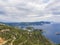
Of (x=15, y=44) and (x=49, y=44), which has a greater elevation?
(x=15, y=44)

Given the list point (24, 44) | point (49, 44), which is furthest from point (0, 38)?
point (49, 44)

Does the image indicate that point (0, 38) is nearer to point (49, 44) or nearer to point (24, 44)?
point (24, 44)

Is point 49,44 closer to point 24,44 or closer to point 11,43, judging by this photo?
point 24,44

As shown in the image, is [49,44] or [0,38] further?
[49,44]

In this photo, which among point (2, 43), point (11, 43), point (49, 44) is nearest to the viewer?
point (2, 43)

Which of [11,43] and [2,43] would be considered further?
[11,43]

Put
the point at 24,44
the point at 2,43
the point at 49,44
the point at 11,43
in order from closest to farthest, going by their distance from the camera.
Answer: the point at 2,43 < the point at 11,43 < the point at 24,44 < the point at 49,44

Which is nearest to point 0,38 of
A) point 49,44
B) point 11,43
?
point 11,43

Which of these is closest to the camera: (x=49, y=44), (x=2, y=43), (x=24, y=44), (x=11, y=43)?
(x=2, y=43)

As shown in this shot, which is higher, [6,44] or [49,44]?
[6,44]
